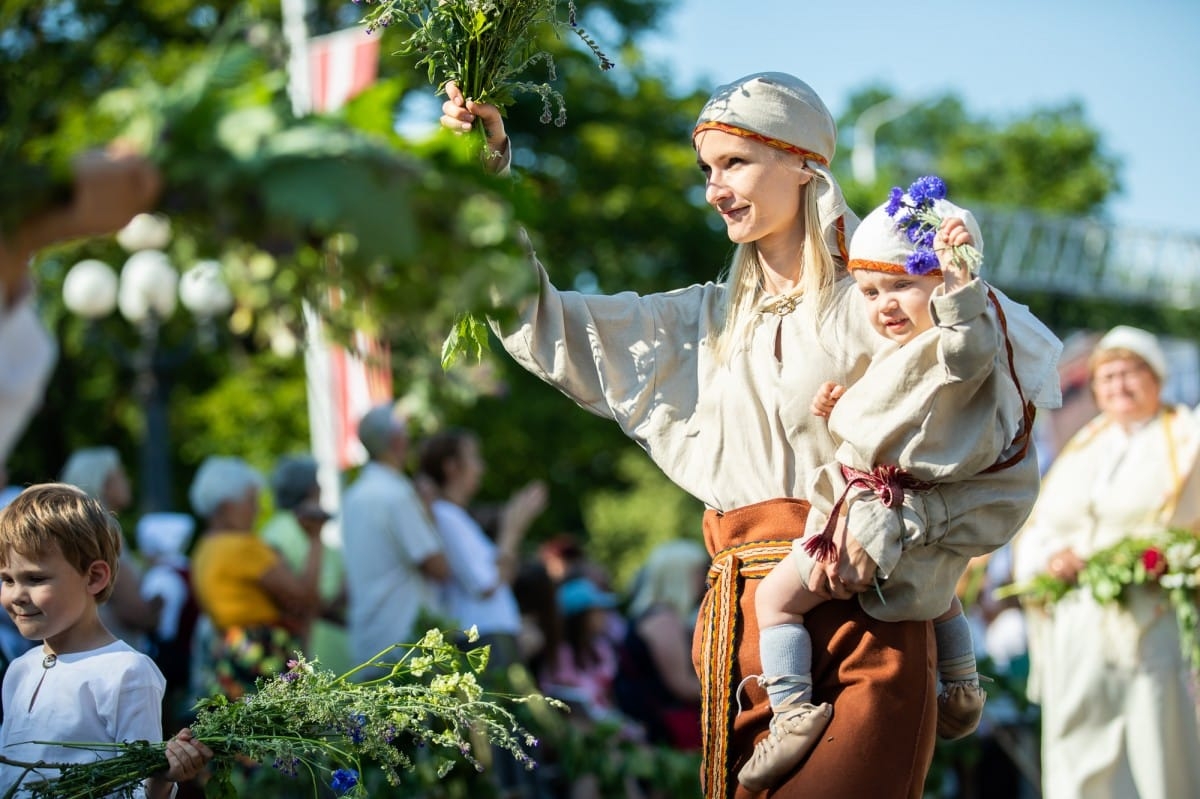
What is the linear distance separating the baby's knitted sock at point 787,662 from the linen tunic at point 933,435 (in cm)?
16

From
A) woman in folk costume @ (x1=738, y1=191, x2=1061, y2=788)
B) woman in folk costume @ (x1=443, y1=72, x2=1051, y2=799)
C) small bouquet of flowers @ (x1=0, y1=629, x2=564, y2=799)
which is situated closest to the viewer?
small bouquet of flowers @ (x1=0, y1=629, x2=564, y2=799)

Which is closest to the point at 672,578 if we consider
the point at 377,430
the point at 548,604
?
the point at 548,604

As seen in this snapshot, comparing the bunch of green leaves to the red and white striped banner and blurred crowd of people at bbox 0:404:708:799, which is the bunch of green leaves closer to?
blurred crowd of people at bbox 0:404:708:799

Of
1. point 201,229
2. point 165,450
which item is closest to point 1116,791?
point 201,229

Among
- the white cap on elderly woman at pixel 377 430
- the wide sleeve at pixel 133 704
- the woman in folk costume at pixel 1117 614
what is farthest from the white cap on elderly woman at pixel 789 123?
the white cap on elderly woman at pixel 377 430

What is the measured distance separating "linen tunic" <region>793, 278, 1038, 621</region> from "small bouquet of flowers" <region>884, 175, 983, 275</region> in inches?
3.4

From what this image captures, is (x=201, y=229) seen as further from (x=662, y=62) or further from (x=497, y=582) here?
(x=662, y=62)

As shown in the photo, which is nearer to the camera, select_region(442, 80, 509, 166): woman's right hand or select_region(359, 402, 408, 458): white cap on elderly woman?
select_region(442, 80, 509, 166): woman's right hand

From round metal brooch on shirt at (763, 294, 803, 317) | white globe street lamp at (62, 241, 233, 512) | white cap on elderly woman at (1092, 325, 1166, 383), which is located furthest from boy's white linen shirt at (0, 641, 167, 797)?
white globe street lamp at (62, 241, 233, 512)

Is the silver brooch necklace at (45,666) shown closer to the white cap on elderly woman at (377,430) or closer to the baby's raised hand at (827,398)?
the baby's raised hand at (827,398)

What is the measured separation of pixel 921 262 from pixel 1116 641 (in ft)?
11.2

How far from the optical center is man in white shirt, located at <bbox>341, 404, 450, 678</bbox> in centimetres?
704

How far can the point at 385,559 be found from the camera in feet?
23.2

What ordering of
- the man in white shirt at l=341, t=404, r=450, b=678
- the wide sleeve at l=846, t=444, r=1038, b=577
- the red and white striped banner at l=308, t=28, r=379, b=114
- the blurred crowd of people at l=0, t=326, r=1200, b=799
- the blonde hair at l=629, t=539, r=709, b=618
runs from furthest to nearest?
the red and white striped banner at l=308, t=28, r=379, b=114 < the blonde hair at l=629, t=539, r=709, b=618 < the man in white shirt at l=341, t=404, r=450, b=678 < the blurred crowd of people at l=0, t=326, r=1200, b=799 < the wide sleeve at l=846, t=444, r=1038, b=577
